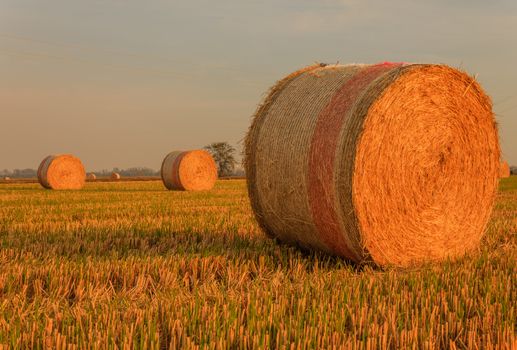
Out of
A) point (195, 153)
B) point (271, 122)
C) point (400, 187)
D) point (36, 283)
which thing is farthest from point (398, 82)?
point (195, 153)

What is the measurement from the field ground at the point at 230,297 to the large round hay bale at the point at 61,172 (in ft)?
57.1

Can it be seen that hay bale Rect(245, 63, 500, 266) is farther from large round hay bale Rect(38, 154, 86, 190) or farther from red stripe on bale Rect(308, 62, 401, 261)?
large round hay bale Rect(38, 154, 86, 190)

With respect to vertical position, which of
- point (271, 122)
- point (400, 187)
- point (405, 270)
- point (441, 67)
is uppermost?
point (441, 67)

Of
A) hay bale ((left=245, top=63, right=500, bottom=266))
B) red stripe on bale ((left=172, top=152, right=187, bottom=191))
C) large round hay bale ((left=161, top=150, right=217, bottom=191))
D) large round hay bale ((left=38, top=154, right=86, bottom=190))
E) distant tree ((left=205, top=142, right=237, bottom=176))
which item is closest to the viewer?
hay bale ((left=245, top=63, right=500, bottom=266))

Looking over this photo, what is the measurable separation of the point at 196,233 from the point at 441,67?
383 cm

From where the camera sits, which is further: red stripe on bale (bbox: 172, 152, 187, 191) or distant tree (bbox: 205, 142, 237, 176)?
distant tree (bbox: 205, 142, 237, 176)

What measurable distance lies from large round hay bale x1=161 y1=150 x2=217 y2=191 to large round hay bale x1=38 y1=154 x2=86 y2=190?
4934 mm

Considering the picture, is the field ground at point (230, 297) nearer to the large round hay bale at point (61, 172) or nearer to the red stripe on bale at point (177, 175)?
the red stripe on bale at point (177, 175)

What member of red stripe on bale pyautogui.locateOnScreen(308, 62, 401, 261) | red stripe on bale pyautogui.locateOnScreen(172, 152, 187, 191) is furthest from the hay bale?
red stripe on bale pyautogui.locateOnScreen(172, 152, 187, 191)

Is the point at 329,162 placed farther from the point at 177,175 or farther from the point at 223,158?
the point at 223,158

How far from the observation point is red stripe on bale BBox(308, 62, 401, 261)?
5.80m

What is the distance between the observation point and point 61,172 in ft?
80.1

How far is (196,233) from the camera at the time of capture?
303 inches

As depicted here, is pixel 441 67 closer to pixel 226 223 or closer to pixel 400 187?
pixel 400 187
